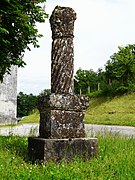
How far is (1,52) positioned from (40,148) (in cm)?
672

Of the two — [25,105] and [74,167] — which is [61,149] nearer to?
[74,167]

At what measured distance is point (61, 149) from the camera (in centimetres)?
646

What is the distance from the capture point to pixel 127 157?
6473 mm

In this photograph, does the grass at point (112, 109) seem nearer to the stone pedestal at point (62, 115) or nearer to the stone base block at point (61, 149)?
the stone pedestal at point (62, 115)

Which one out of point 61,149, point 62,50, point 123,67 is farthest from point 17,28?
point 123,67

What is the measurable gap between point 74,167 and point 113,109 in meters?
27.7

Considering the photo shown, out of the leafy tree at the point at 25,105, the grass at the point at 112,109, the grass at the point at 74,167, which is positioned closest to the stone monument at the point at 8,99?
the grass at the point at 112,109

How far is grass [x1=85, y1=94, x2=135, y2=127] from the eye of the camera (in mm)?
29677

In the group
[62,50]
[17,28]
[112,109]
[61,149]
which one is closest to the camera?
[61,149]

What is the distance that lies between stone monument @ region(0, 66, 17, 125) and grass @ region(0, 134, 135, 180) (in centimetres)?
2582

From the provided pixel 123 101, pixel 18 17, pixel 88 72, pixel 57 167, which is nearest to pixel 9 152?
pixel 57 167

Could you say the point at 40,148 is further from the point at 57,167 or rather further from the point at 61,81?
the point at 61,81

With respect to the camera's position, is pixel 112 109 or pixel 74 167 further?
pixel 112 109

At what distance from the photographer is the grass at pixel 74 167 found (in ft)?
16.7
